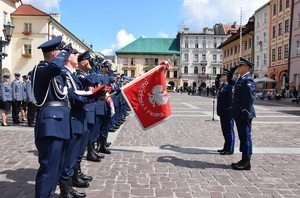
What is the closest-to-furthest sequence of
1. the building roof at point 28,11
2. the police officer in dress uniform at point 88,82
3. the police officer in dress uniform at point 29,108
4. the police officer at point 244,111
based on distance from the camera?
the police officer in dress uniform at point 88,82, the police officer at point 244,111, the police officer in dress uniform at point 29,108, the building roof at point 28,11

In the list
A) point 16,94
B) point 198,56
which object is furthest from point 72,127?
point 198,56

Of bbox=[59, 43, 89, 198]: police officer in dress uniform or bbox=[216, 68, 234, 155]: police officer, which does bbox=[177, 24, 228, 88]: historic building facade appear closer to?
bbox=[216, 68, 234, 155]: police officer

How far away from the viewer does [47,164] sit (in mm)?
3037

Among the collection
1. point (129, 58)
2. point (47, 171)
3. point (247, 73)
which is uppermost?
point (129, 58)

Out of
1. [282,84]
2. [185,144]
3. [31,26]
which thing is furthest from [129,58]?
[185,144]

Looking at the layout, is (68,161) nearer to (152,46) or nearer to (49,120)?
(49,120)

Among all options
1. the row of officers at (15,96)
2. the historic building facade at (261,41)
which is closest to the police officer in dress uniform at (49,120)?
the row of officers at (15,96)

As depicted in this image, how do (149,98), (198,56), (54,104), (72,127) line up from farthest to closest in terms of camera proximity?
(198,56) → (149,98) → (72,127) → (54,104)

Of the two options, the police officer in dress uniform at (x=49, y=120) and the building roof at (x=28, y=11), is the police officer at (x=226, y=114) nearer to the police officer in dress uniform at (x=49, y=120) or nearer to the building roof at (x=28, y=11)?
→ the police officer in dress uniform at (x=49, y=120)

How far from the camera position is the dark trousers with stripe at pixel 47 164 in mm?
3027

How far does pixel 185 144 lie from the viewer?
24.2 feet

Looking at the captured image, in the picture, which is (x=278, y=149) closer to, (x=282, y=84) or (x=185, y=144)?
(x=185, y=144)

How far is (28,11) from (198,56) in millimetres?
47844

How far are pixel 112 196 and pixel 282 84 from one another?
35737mm
